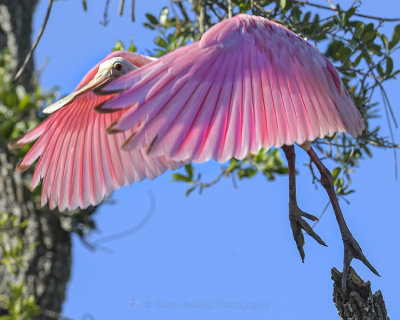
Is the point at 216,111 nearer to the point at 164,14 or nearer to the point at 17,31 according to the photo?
the point at 164,14

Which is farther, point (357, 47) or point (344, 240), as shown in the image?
point (357, 47)

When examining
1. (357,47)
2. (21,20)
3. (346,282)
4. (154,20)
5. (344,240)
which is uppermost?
(21,20)

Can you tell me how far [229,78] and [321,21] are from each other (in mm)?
792

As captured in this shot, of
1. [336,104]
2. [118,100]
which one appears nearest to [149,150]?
[118,100]

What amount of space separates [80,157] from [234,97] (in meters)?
0.93

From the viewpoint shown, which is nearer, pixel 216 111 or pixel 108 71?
pixel 216 111

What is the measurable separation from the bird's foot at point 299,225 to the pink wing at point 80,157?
0.57 m

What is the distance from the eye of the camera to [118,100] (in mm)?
2475

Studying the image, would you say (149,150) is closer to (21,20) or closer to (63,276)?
(63,276)

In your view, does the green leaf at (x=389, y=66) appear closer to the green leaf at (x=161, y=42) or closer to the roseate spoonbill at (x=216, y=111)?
the roseate spoonbill at (x=216, y=111)

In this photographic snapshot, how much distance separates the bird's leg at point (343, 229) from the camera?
9.40 feet

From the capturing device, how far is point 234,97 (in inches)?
103

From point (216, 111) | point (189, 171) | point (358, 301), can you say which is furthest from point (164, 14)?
point (358, 301)

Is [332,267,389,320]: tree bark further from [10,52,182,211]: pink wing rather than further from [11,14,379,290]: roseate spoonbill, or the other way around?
[10,52,182,211]: pink wing
